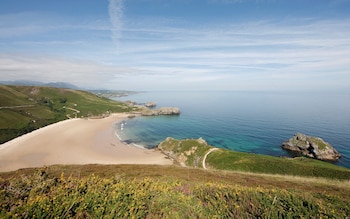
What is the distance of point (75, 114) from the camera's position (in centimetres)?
15112

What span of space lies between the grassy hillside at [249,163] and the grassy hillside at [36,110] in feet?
269

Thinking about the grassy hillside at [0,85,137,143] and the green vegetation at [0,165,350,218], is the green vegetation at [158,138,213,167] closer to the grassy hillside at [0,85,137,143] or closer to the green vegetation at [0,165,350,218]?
the green vegetation at [0,165,350,218]

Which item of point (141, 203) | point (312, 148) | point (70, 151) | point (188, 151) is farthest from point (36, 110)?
point (312, 148)

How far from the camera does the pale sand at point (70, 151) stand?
61.0 m

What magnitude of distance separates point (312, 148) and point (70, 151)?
91308 millimetres

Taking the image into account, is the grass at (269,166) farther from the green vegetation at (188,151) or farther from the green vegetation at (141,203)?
the green vegetation at (141,203)

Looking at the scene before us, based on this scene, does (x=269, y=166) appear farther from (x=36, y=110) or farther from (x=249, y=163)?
(x=36, y=110)

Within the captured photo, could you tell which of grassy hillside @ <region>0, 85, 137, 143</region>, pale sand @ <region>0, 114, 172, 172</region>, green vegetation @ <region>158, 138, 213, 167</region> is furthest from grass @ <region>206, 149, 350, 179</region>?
Result: grassy hillside @ <region>0, 85, 137, 143</region>

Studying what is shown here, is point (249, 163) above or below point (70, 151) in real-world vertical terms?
above

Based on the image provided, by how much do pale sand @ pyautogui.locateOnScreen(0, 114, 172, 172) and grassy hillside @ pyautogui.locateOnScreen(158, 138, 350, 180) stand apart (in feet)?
21.6

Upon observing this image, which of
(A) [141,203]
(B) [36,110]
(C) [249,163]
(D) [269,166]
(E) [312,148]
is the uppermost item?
(A) [141,203]

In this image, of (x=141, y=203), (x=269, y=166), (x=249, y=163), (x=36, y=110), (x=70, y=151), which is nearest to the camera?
(x=141, y=203)

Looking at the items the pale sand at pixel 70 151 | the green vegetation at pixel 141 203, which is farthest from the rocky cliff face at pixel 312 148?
the green vegetation at pixel 141 203

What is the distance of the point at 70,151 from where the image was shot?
233 ft
